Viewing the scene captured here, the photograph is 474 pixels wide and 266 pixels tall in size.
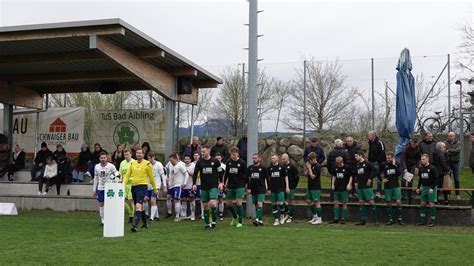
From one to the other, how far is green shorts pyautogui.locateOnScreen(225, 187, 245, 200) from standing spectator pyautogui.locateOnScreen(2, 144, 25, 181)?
1125 cm

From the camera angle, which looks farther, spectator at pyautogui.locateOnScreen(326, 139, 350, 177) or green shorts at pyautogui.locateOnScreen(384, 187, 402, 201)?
spectator at pyautogui.locateOnScreen(326, 139, 350, 177)

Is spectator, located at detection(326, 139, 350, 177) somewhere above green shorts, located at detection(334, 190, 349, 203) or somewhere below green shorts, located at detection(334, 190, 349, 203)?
above

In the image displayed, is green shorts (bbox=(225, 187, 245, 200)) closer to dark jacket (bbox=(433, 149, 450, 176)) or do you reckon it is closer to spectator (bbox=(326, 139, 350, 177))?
spectator (bbox=(326, 139, 350, 177))

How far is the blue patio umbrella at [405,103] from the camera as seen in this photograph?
1756cm

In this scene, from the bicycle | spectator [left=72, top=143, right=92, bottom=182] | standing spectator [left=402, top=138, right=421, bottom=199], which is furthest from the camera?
the bicycle

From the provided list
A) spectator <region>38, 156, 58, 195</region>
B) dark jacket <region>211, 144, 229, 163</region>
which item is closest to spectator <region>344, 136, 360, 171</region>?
dark jacket <region>211, 144, 229, 163</region>


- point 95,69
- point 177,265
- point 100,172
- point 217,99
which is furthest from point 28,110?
point 177,265

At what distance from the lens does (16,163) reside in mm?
23797

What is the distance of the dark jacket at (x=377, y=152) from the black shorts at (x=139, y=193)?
693cm

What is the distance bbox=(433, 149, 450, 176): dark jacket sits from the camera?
1675 cm

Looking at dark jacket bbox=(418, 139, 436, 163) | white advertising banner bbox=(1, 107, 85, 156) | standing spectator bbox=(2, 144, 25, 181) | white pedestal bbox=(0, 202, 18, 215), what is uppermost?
white advertising banner bbox=(1, 107, 85, 156)

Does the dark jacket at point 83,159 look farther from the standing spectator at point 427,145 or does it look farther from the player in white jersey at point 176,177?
the standing spectator at point 427,145

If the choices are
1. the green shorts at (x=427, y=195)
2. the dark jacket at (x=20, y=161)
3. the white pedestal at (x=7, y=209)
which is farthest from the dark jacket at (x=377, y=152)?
the dark jacket at (x=20, y=161)

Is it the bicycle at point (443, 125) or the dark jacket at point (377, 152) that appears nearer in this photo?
the dark jacket at point (377, 152)
